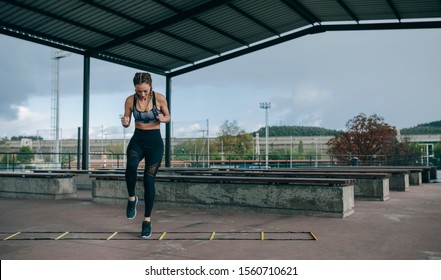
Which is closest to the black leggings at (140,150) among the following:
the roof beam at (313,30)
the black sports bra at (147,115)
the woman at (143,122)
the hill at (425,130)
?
the woman at (143,122)

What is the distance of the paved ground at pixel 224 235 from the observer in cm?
439

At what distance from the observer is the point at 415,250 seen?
4508 millimetres

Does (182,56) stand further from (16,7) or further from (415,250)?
(415,250)

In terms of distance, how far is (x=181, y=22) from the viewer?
14977mm

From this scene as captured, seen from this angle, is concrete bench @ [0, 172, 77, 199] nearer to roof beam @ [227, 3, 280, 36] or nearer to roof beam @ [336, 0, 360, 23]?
roof beam @ [227, 3, 280, 36]

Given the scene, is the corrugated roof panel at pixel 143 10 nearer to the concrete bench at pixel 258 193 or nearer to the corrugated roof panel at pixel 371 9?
the concrete bench at pixel 258 193

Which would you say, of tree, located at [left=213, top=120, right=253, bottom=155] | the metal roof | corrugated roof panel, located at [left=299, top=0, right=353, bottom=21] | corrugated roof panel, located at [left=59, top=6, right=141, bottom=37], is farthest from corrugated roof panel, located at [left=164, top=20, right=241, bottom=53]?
tree, located at [left=213, top=120, right=253, bottom=155]

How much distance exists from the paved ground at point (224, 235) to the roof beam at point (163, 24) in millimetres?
7730

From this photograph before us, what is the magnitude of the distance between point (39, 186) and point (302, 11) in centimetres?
1066

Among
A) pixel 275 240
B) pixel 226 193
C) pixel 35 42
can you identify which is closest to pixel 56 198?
pixel 226 193

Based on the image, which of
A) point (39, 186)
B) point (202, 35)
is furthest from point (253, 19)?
point (39, 186)

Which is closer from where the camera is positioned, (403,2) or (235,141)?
(403,2)

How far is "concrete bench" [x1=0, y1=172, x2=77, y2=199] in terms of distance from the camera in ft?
36.4

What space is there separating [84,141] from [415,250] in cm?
1379
